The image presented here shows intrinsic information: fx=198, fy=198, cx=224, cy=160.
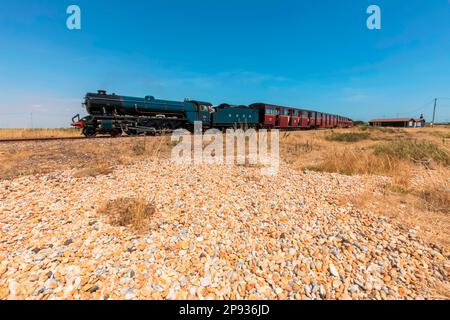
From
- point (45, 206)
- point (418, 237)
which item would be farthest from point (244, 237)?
point (45, 206)

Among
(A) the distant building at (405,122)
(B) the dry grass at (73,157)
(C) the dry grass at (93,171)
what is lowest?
(C) the dry grass at (93,171)

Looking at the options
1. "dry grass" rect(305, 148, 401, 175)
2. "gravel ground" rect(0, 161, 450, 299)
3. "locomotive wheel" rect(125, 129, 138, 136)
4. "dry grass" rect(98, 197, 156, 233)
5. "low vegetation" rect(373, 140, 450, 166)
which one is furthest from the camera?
"locomotive wheel" rect(125, 129, 138, 136)

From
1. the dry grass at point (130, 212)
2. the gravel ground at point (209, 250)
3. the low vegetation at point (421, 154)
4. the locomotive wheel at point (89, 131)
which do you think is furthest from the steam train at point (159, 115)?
the dry grass at point (130, 212)

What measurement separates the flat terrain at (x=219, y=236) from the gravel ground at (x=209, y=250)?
0.7 inches

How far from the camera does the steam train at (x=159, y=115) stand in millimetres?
15348

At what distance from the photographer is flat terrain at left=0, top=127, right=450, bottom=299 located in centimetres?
247

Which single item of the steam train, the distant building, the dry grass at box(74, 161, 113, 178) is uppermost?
the distant building

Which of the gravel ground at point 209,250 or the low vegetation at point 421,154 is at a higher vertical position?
the low vegetation at point 421,154

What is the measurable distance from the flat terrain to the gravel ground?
0.06 ft

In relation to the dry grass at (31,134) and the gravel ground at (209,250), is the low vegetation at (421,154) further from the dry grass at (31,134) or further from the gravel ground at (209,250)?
the dry grass at (31,134)

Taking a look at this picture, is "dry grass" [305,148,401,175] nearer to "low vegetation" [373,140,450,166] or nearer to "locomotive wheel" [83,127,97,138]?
"low vegetation" [373,140,450,166]

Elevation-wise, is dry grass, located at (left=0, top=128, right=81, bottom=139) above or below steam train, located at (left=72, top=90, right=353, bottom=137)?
below

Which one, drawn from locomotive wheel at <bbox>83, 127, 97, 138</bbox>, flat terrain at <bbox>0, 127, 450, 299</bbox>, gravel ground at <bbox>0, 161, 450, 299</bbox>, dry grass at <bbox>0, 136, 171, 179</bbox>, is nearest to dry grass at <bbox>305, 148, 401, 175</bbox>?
flat terrain at <bbox>0, 127, 450, 299</bbox>
